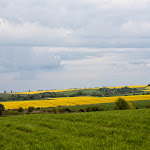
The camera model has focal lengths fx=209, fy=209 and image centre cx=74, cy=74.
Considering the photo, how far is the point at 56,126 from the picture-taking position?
2395 centimetres

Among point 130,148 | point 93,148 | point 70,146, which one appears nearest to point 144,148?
point 130,148

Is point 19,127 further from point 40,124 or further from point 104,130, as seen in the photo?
point 104,130

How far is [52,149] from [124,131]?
26.3 feet

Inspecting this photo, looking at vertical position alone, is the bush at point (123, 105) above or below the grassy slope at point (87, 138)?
below

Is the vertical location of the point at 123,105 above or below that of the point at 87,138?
below

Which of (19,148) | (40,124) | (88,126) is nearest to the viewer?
(19,148)

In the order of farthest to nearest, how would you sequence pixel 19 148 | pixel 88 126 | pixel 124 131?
1. pixel 88 126
2. pixel 124 131
3. pixel 19 148

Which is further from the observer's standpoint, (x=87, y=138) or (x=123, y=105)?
(x=123, y=105)

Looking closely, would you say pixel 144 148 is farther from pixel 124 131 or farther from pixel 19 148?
pixel 19 148

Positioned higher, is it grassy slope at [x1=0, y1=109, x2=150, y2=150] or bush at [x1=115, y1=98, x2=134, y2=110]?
grassy slope at [x1=0, y1=109, x2=150, y2=150]

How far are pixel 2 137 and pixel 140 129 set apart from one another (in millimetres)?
13203

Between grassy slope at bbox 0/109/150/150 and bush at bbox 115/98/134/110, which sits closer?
grassy slope at bbox 0/109/150/150

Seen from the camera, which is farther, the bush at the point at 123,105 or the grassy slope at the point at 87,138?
the bush at the point at 123,105

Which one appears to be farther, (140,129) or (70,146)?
(140,129)
